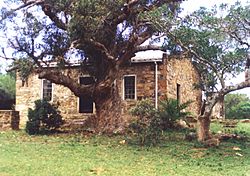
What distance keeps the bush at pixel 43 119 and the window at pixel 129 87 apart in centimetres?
369

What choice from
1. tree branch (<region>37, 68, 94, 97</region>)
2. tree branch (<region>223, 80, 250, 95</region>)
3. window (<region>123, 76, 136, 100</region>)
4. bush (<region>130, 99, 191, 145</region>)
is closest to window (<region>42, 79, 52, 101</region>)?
window (<region>123, 76, 136, 100</region>)

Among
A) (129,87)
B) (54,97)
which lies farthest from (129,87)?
(54,97)

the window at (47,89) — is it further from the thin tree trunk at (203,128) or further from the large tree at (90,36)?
the thin tree trunk at (203,128)

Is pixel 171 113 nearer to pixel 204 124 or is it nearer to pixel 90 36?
pixel 204 124

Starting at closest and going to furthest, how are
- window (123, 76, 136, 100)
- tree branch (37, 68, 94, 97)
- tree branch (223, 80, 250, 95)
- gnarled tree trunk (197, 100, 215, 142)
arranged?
tree branch (223, 80, 250, 95), gnarled tree trunk (197, 100, 215, 142), tree branch (37, 68, 94, 97), window (123, 76, 136, 100)

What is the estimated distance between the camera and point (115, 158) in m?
10.1

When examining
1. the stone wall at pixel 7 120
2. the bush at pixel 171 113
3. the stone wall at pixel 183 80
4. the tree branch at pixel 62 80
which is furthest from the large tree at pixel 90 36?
the stone wall at pixel 7 120

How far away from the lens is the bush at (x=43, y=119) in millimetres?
15835

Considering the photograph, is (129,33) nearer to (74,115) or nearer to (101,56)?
(101,56)

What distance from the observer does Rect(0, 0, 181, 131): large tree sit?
13.3 meters

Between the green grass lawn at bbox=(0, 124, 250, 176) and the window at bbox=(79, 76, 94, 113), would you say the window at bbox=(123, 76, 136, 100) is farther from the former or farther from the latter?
the green grass lawn at bbox=(0, 124, 250, 176)

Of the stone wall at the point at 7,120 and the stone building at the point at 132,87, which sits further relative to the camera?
the stone building at the point at 132,87

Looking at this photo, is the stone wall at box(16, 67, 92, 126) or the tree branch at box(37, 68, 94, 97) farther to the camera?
the stone wall at box(16, 67, 92, 126)

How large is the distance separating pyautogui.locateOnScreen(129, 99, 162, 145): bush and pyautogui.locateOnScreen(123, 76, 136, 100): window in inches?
228
